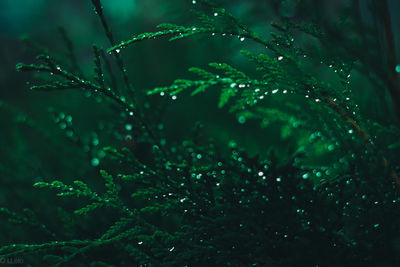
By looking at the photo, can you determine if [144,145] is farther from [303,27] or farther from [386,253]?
[386,253]

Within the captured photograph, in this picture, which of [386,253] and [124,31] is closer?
[386,253]

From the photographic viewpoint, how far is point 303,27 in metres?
1.21

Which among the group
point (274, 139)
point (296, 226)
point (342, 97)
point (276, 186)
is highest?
point (274, 139)

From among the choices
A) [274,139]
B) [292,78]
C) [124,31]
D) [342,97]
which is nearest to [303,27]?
[292,78]

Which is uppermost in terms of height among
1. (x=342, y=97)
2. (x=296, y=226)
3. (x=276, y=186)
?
(x=342, y=97)

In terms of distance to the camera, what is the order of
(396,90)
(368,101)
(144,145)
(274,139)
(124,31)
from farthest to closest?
(124,31) → (274,139) → (144,145) → (368,101) → (396,90)

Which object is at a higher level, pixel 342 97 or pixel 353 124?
pixel 342 97

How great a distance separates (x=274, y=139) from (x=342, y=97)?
1.60 meters

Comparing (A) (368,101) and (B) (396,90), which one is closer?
(B) (396,90)

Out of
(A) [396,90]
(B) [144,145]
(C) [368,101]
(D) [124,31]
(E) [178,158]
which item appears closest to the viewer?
(A) [396,90]

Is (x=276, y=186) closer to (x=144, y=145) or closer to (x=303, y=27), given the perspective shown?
(x=303, y=27)

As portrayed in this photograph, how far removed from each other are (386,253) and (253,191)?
18.0 inches

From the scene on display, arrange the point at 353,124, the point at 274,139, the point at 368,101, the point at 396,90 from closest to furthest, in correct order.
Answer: the point at 396,90, the point at 353,124, the point at 368,101, the point at 274,139

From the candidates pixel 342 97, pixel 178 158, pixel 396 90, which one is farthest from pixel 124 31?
pixel 396 90
